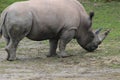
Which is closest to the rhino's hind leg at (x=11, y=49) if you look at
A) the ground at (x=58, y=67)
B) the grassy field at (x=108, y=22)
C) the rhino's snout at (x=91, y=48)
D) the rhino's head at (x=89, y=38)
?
the ground at (x=58, y=67)

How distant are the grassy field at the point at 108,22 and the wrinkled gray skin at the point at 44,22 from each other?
100cm

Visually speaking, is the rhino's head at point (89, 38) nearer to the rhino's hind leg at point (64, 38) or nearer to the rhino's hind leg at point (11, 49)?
the rhino's hind leg at point (64, 38)

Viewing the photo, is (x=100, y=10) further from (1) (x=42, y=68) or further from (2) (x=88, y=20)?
(1) (x=42, y=68)

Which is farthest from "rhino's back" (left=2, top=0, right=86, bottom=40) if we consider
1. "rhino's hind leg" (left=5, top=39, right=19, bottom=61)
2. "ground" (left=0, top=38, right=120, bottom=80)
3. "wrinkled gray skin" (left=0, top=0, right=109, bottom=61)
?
"ground" (left=0, top=38, right=120, bottom=80)

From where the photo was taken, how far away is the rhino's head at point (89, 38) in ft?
50.9

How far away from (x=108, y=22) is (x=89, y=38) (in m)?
6.50

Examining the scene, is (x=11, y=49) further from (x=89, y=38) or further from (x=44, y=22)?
(x=89, y=38)

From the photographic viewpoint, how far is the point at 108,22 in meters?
22.1

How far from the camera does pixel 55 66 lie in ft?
Result: 44.2

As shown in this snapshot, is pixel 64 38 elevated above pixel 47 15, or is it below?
below

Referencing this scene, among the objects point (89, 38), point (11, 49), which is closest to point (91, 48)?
point (89, 38)

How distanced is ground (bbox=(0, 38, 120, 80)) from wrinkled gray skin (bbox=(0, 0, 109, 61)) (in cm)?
51

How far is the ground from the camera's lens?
39.5 ft

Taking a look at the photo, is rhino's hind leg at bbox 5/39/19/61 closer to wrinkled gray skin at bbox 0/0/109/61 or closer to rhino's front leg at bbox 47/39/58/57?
wrinkled gray skin at bbox 0/0/109/61
